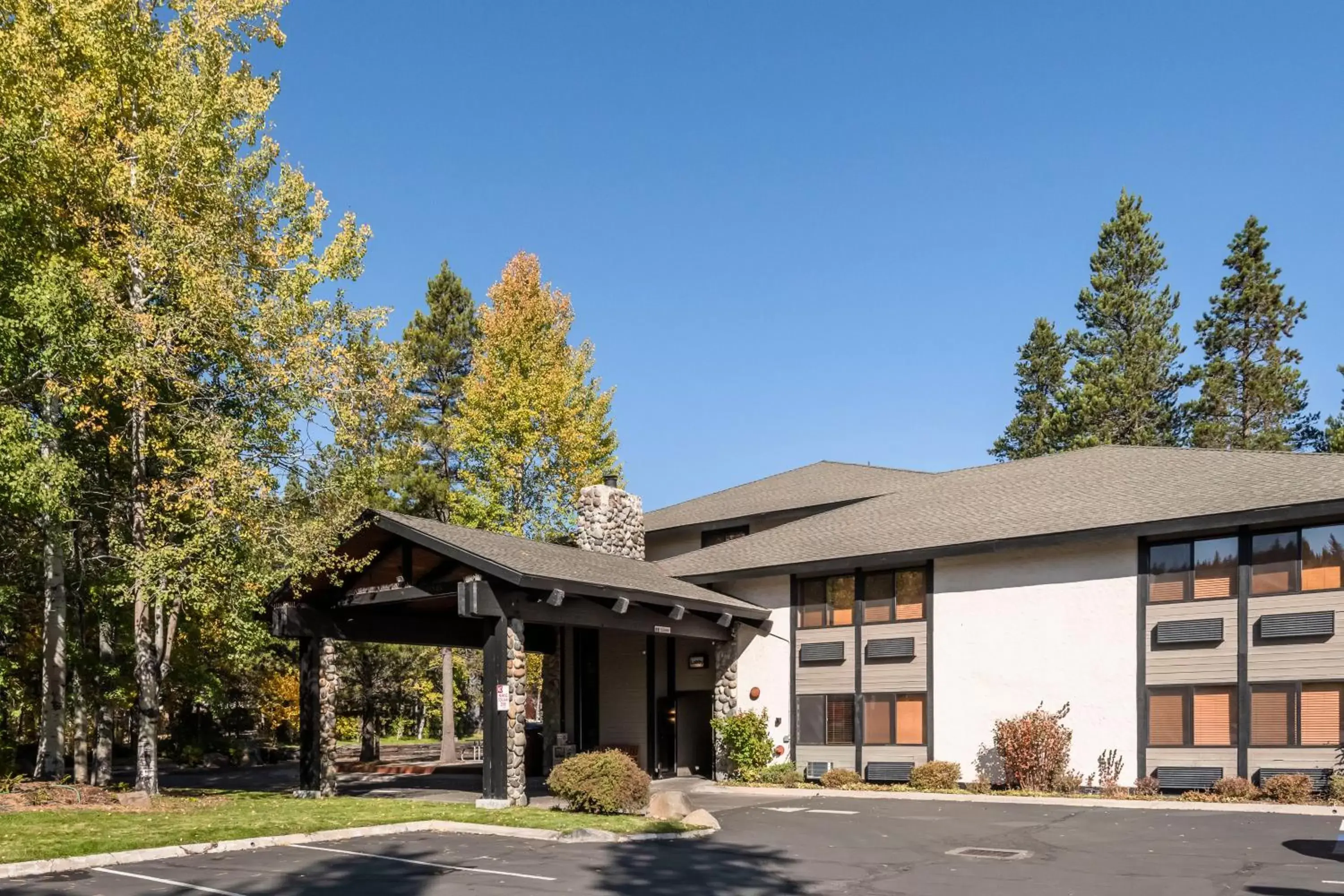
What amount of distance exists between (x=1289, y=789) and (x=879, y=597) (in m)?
7.99

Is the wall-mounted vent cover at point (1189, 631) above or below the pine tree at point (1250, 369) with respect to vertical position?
below

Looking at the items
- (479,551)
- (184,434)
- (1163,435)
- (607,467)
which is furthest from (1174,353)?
(184,434)

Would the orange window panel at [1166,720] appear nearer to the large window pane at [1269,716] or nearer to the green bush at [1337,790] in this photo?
the large window pane at [1269,716]

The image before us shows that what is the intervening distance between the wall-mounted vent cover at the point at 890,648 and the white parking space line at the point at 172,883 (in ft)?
48.7

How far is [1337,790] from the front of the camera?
16.9m

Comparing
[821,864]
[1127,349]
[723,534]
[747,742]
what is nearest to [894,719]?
[747,742]

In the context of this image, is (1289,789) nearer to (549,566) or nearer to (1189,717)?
(1189,717)

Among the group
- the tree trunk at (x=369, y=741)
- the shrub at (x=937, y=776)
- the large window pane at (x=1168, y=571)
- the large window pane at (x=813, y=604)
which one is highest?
the large window pane at (x=1168, y=571)

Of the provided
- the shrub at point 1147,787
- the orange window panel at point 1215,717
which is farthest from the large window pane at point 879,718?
the orange window panel at point 1215,717

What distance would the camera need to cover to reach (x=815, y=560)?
912 inches

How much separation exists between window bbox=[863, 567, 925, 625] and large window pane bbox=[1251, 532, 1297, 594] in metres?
5.98

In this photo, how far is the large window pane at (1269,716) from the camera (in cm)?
1809

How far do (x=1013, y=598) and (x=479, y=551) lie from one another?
981 centimetres

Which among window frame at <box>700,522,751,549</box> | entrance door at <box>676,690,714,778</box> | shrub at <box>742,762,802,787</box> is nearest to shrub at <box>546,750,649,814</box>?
shrub at <box>742,762,802,787</box>
